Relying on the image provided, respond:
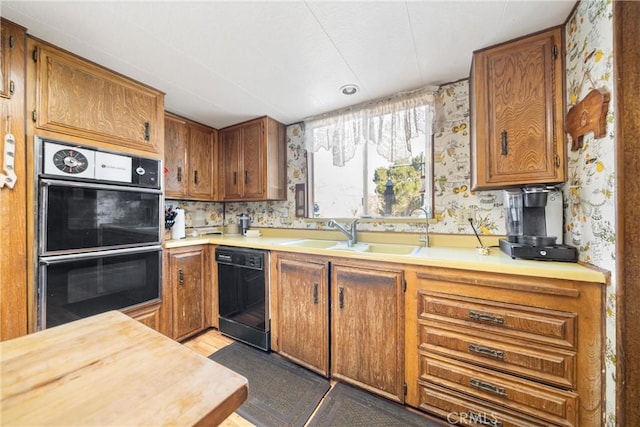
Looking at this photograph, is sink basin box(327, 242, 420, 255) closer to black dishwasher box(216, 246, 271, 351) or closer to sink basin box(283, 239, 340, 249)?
sink basin box(283, 239, 340, 249)

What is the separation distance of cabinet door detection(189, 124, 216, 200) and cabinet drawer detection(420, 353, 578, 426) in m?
2.58

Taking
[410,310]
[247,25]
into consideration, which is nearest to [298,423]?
[410,310]

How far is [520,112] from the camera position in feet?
4.84

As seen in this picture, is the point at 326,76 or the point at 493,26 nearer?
the point at 493,26

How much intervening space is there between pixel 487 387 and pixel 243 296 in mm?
1812

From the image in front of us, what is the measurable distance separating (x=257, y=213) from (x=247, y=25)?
2.01 m

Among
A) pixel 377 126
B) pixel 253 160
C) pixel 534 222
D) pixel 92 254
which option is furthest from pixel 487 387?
pixel 253 160

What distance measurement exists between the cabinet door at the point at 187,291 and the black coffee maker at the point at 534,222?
97.0 inches

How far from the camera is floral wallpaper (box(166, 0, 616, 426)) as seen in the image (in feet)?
3.38

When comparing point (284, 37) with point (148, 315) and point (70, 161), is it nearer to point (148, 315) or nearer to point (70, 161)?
point (70, 161)

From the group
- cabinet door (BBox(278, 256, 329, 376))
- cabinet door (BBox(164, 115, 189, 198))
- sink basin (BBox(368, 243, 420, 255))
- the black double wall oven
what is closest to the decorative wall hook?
sink basin (BBox(368, 243, 420, 255))

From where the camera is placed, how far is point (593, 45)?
112 cm

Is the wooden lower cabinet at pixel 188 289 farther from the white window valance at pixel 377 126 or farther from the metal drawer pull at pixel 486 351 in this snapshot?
the metal drawer pull at pixel 486 351

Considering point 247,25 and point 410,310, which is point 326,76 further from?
point 410,310
